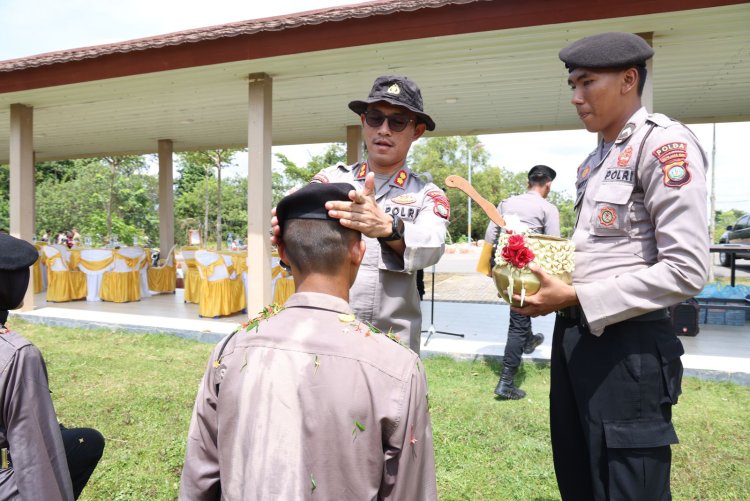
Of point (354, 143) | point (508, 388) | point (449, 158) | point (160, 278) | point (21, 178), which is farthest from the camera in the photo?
point (449, 158)

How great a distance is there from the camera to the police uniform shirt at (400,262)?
5.96 feet

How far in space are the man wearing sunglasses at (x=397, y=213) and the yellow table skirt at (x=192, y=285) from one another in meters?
7.58

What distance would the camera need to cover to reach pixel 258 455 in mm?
1087

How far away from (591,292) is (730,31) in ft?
16.2

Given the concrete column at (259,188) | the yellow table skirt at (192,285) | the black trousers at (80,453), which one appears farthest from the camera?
the yellow table skirt at (192,285)

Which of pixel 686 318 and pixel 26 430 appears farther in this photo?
pixel 686 318

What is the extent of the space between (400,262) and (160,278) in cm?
957

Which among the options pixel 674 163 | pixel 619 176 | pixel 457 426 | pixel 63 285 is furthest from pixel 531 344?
pixel 63 285

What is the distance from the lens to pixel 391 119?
195cm

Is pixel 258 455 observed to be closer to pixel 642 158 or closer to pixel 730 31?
pixel 642 158

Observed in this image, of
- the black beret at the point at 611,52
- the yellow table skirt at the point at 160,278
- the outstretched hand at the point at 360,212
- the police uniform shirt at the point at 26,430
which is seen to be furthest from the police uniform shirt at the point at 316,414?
the yellow table skirt at the point at 160,278

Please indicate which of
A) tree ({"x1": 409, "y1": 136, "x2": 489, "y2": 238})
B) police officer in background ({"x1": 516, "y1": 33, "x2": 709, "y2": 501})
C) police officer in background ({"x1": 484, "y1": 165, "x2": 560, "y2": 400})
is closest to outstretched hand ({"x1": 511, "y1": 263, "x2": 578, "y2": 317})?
police officer in background ({"x1": 516, "y1": 33, "x2": 709, "y2": 501})

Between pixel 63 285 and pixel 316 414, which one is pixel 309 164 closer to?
pixel 63 285

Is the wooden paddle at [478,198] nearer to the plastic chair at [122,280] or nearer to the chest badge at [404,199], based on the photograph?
the chest badge at [404,199]
